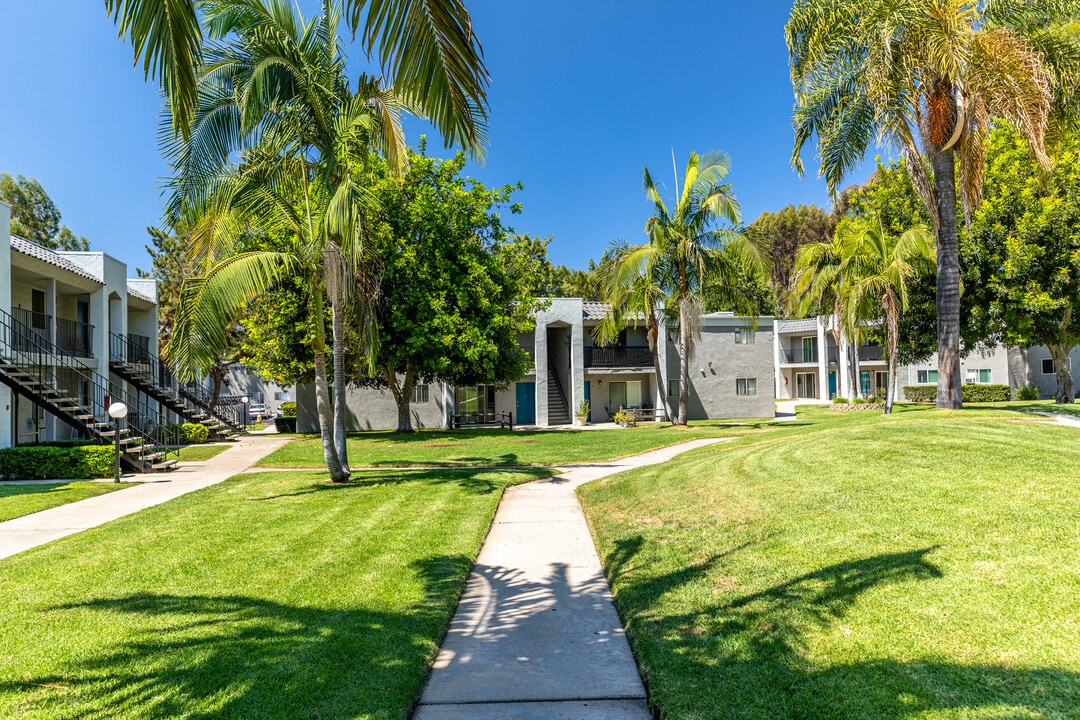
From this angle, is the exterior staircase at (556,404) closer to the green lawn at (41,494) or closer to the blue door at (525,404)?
the blue door at (525,404)

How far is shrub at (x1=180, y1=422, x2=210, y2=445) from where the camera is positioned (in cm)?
2162

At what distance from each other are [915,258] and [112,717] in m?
27.4

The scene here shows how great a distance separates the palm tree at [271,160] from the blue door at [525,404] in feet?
67.3

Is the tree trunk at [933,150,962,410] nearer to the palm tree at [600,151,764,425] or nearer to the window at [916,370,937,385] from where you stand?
the palm tree at [600,151,764,425]

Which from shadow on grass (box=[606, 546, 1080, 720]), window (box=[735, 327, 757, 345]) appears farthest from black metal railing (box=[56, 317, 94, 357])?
window (box=[735, 327, 757, 345])

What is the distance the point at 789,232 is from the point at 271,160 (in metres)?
56.7

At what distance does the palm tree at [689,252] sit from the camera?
73.9 feet

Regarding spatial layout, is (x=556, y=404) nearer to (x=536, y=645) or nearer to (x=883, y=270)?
(x=883, y=270)

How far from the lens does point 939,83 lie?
12.5m

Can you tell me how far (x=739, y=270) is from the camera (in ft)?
78.0

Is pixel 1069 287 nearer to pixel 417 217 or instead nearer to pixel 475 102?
pixel 417 217

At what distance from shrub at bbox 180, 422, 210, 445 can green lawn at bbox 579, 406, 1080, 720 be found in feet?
61.8

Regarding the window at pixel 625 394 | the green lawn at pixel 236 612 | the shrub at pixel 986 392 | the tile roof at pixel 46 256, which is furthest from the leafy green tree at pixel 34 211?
the shrub at pixel 986 392

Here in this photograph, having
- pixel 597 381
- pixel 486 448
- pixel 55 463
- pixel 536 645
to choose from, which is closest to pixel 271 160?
pixel 55 463
